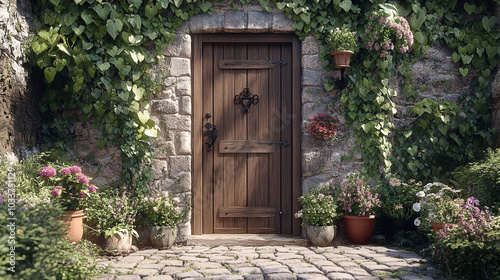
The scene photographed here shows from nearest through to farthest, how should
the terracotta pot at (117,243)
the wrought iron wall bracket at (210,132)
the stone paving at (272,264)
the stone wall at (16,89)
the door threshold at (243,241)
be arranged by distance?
the stone paving at (272,264) < the stone wall at (16,89) < the terracotta pot at (117,243) < the door threshold at (243,241) < the wrought iron wall bracket at (210,132)

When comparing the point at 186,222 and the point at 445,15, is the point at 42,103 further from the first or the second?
the point at 445,15

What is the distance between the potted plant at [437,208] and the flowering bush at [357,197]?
1.45 ft

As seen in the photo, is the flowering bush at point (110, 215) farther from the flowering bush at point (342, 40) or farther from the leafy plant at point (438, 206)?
the leafy plant at point (438, 206)

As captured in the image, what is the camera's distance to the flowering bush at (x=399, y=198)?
437 cm

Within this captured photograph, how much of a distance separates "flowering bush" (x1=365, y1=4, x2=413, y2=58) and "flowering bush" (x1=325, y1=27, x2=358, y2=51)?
0.20 m

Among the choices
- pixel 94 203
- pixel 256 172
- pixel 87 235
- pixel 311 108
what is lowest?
pixel 87 235

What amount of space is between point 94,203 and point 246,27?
2.40 m

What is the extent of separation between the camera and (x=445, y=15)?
15.7 feet

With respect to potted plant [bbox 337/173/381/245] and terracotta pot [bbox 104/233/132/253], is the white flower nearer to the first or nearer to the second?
potted plant [bbox 337/173/381/245]

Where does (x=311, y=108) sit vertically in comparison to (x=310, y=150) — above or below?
above

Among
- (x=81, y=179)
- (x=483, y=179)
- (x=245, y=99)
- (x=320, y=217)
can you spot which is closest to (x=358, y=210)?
(x=320, y=217)

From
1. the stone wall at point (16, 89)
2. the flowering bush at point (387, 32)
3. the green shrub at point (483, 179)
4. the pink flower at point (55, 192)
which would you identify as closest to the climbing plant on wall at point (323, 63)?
the flowering bush at point (387, 32)

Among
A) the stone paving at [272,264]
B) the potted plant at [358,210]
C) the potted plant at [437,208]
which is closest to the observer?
the stone paving at [272,264]

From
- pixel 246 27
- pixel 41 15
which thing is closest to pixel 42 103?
pixel 41 15
